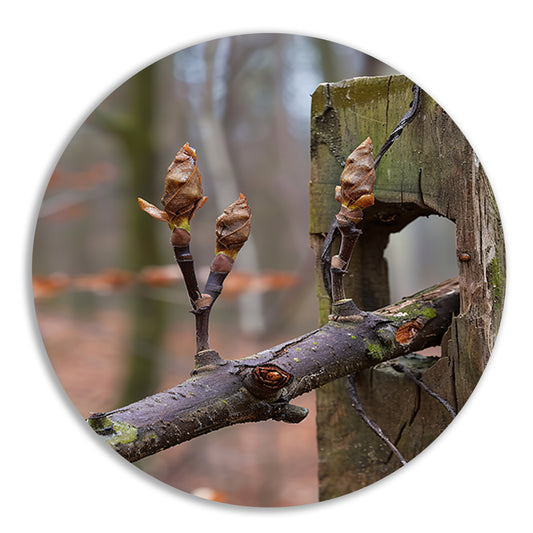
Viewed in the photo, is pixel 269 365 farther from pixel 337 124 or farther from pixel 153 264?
pixel 153 264

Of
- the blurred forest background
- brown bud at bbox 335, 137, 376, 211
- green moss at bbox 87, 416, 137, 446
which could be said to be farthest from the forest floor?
brown bud at bbox 335, 137, 376, 211

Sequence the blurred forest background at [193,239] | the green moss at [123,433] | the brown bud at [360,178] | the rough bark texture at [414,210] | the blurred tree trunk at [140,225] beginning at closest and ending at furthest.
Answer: the green moss at [123,433], the brown bud at [360,178], the rough bark texture at [414,210], the blurred forest background at [193,239], the blurred tree trunk at [140,225]

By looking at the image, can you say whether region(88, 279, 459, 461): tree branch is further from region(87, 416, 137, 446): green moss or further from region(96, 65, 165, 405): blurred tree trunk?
region(96, 65, 165, 405): blurred tree trunk

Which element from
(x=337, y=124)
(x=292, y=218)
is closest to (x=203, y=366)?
(x=337, y=124)

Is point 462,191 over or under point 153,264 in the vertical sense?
over

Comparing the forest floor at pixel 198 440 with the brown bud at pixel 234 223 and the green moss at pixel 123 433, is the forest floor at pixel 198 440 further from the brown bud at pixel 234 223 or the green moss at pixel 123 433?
the brown bud at pixel 234 223

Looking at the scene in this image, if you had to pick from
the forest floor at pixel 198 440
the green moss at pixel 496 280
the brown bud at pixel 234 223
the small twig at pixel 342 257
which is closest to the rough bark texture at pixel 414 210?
the green moss at pixel 496 280
